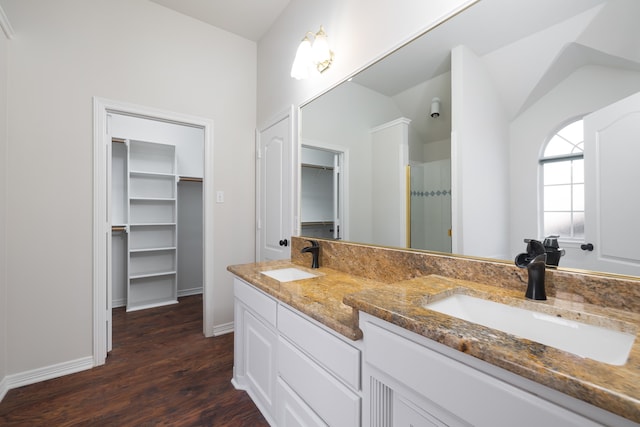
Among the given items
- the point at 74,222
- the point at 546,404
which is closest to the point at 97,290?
the point at 74,222

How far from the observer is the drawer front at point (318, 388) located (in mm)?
878

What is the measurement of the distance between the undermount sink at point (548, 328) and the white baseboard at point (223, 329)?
2307mm

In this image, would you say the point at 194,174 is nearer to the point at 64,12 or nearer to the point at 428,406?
the point at 64,12

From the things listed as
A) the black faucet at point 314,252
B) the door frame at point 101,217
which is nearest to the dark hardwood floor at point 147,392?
the door frame at point 101,217

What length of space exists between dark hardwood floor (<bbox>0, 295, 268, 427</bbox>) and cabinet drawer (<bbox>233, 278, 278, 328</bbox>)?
63 cm

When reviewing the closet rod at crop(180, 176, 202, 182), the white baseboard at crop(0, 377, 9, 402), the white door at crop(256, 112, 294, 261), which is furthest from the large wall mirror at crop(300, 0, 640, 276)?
the closet rod at crop(180, 176, 202, 182)

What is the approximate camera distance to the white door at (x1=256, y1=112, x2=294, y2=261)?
7.53 feet

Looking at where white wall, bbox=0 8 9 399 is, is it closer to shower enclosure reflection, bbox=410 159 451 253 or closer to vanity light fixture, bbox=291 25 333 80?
vanity light fixture, bbox=291 25 333 80

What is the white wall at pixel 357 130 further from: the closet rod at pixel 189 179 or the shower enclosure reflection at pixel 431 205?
the closet rod at pixel 189 179

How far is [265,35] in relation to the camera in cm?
268

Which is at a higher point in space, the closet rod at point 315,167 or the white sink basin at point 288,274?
the closet rod at point 315,167

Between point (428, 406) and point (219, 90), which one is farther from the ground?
point (219, 90)

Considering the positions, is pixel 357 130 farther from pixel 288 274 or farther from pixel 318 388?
pixel 318 388

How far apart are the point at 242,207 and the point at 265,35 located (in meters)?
1.69
